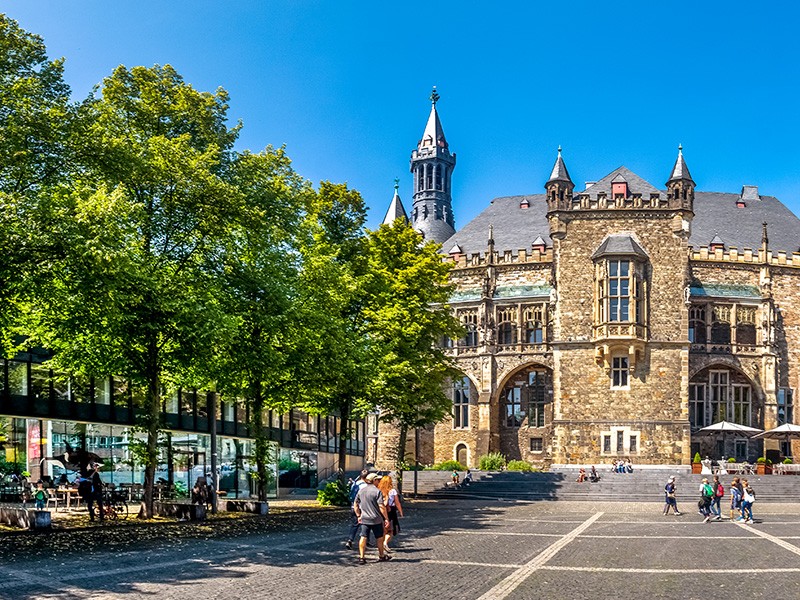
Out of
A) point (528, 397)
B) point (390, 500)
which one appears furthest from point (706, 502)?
point (528, 397)

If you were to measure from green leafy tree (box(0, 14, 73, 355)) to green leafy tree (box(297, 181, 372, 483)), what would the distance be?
9470 mm

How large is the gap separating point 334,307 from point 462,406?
39.8 m

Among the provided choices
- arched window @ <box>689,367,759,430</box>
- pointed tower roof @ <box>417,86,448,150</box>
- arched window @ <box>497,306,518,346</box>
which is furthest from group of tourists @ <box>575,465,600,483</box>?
pointed tower roof @ <box>417,86,448,150</box>

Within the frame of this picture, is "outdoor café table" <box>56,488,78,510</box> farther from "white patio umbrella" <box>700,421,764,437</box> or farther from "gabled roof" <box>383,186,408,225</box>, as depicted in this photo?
"gabled roof" <box>383,186,408,225</box>

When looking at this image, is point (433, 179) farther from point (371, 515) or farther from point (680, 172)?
point (371, 515)

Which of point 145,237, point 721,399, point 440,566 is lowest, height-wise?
point 440,566

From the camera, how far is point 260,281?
28500 millimetres

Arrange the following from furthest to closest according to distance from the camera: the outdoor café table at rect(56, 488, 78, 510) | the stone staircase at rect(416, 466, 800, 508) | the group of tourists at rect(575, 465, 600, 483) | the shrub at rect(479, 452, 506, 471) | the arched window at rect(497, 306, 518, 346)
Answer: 1. the arched window at rect(497, 306, 518, 346)
2. the shrub at rect(479, 452, 506, 471)
3. the group of tourists at rect(575, 465, 600, 483)
4. the stone staircase at rect(416, 466, 800, 508)
5. the outdoor café table at rect(56, 488, 78, 510)

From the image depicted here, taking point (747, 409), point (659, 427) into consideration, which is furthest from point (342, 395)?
point (747, 409)

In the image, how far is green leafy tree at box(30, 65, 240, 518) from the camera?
21.8 m

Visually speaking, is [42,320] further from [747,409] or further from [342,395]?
[747,409]

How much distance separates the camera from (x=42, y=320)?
25219 millimetres

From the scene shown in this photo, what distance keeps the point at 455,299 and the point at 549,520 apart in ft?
131

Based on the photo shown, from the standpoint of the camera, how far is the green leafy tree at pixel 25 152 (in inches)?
798
